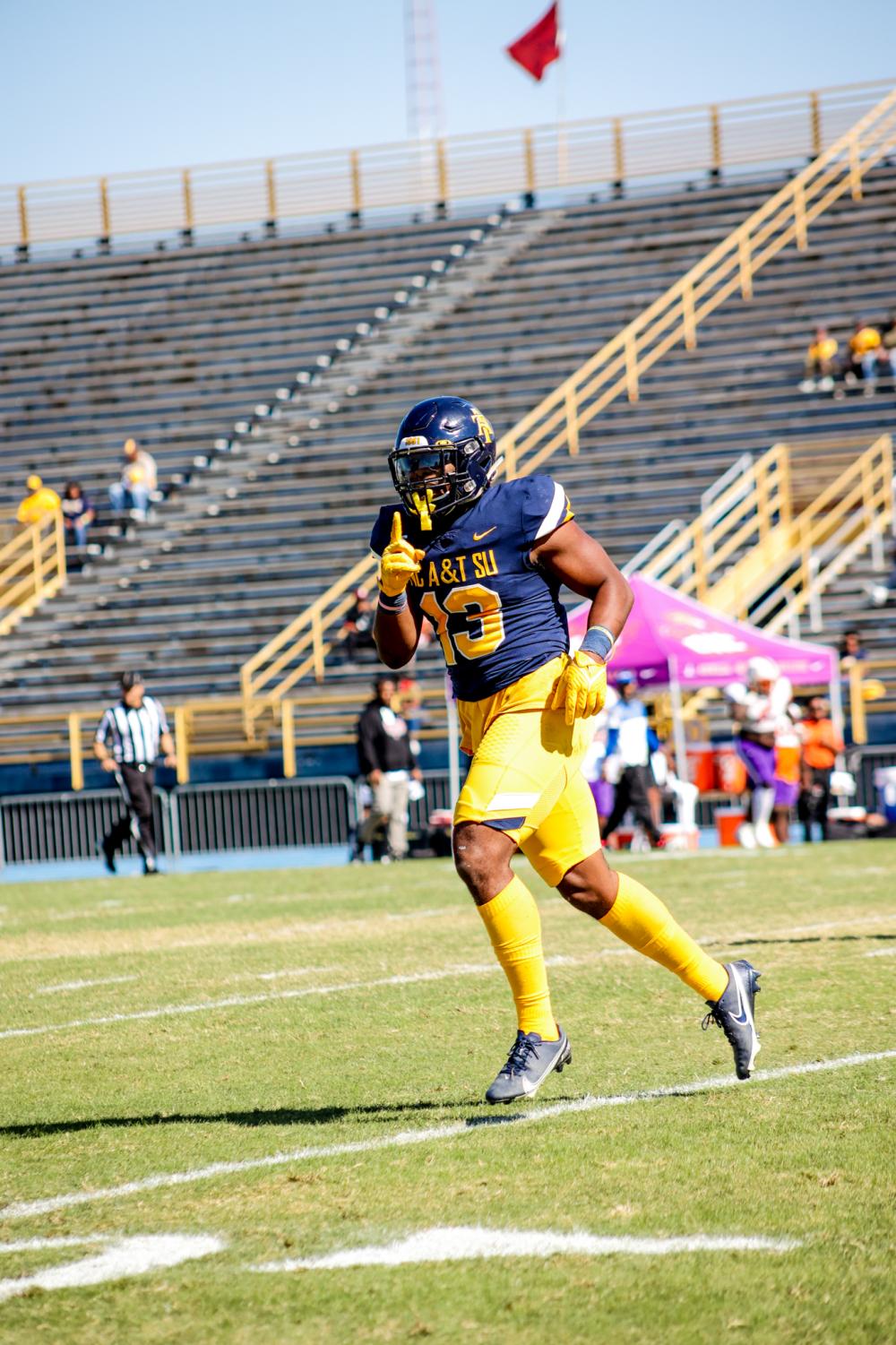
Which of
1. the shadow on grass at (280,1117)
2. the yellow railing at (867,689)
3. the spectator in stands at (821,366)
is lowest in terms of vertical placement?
the yellow railing at (867,689)

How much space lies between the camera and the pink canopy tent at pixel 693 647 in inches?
686

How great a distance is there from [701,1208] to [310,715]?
63.5 ft

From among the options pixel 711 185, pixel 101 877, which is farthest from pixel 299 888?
pixel 711 185

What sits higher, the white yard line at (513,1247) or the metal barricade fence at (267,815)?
the white yard line at (513,1247)

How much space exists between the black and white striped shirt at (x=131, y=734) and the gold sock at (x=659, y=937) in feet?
40.1

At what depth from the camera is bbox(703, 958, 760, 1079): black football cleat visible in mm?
4996

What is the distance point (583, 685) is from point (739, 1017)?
3.39ft

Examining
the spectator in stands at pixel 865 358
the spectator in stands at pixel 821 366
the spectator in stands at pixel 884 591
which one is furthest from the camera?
the spectator in stands at pixel 821 366

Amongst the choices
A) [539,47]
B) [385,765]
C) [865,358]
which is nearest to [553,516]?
[385,765]

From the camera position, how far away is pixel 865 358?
82.9 ft

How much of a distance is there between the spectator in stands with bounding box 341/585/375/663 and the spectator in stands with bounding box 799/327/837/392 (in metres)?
7.31

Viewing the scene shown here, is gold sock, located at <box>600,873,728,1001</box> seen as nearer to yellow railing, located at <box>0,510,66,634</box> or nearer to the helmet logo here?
the helmet logo

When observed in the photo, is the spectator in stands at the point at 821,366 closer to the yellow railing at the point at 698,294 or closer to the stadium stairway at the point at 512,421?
the stadium stairway at the point at 512,421

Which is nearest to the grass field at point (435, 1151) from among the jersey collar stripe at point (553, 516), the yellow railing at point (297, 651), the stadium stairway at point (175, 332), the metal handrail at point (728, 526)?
the jersey collar stripe at point (553, 516)
